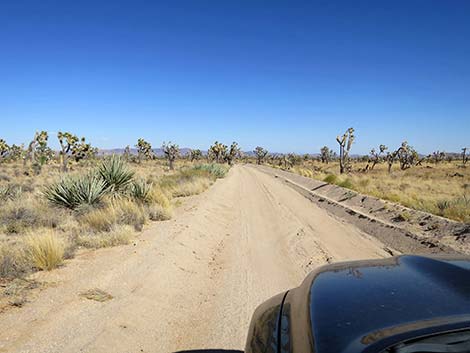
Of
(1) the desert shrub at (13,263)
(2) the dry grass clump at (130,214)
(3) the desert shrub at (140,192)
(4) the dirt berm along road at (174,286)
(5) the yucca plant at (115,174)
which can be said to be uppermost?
(5) the yucca plant at (115,174)

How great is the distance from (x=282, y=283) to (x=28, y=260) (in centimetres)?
456

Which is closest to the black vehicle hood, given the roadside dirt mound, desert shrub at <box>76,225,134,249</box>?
desert shrub at <box>76,225,134,249</box>

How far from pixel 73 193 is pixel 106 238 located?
4.14 m

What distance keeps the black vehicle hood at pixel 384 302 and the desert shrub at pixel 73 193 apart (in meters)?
9.96

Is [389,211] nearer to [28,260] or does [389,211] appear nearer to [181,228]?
[181,228]

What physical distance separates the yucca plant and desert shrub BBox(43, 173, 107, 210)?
1118 mm

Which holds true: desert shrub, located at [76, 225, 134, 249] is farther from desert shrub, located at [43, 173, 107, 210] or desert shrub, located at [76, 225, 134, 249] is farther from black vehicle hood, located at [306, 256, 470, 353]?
black vehicle hood, located at [306, 256, 470, 353]

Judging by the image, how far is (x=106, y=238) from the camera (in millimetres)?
7586

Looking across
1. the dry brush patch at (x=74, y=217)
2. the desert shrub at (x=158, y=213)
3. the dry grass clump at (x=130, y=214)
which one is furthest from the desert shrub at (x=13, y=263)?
the desert shrub at (x=158, y=213)

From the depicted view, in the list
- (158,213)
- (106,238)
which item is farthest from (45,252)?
(158,213)

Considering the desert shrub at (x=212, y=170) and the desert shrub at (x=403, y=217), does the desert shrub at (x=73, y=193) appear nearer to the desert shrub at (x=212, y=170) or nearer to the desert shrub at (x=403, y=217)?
the desert shrub at (x=403, y=217)

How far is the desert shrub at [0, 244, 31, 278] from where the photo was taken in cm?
544

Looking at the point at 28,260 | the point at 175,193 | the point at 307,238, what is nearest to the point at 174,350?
the point at 28,260

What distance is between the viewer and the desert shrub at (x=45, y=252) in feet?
19.4
